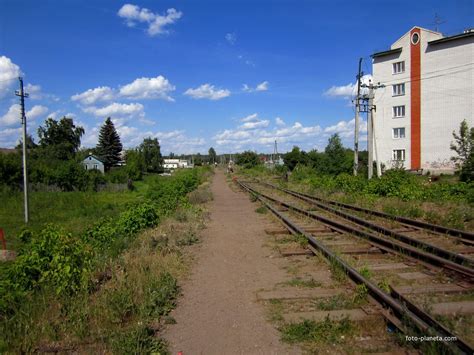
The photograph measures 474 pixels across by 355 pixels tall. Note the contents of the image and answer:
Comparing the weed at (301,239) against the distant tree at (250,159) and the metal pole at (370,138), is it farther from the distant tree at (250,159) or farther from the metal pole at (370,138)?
the distant tree at (250,159)

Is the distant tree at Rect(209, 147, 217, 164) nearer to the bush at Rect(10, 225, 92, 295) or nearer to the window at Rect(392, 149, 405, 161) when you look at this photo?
the window at Rect(392, 149, 405, 161)

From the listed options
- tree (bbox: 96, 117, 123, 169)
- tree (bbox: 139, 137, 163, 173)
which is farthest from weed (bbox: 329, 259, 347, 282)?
tree (bbox: 139, 137, 163, 173)

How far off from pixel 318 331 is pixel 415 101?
165ft

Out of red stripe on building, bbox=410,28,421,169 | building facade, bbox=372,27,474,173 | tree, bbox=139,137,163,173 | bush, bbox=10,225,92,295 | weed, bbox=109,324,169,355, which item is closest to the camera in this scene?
weed, bbox=109,324,169,355

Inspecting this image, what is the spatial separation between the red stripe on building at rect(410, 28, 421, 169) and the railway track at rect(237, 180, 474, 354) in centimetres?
4064

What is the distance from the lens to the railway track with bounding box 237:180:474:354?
4168mm

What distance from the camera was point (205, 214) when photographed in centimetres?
1587

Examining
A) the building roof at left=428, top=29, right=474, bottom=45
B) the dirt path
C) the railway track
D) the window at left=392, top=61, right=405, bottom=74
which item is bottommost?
the dirt path

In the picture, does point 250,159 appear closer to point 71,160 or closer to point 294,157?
point 294,157

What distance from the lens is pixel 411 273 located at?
6.36 m

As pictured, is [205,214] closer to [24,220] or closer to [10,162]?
[24,220]

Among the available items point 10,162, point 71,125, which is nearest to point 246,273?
point 10,162

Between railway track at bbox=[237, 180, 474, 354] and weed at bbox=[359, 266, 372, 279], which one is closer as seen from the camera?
railway track at bbox=[237, 180, 474, 354]

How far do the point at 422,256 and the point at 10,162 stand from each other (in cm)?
4344
